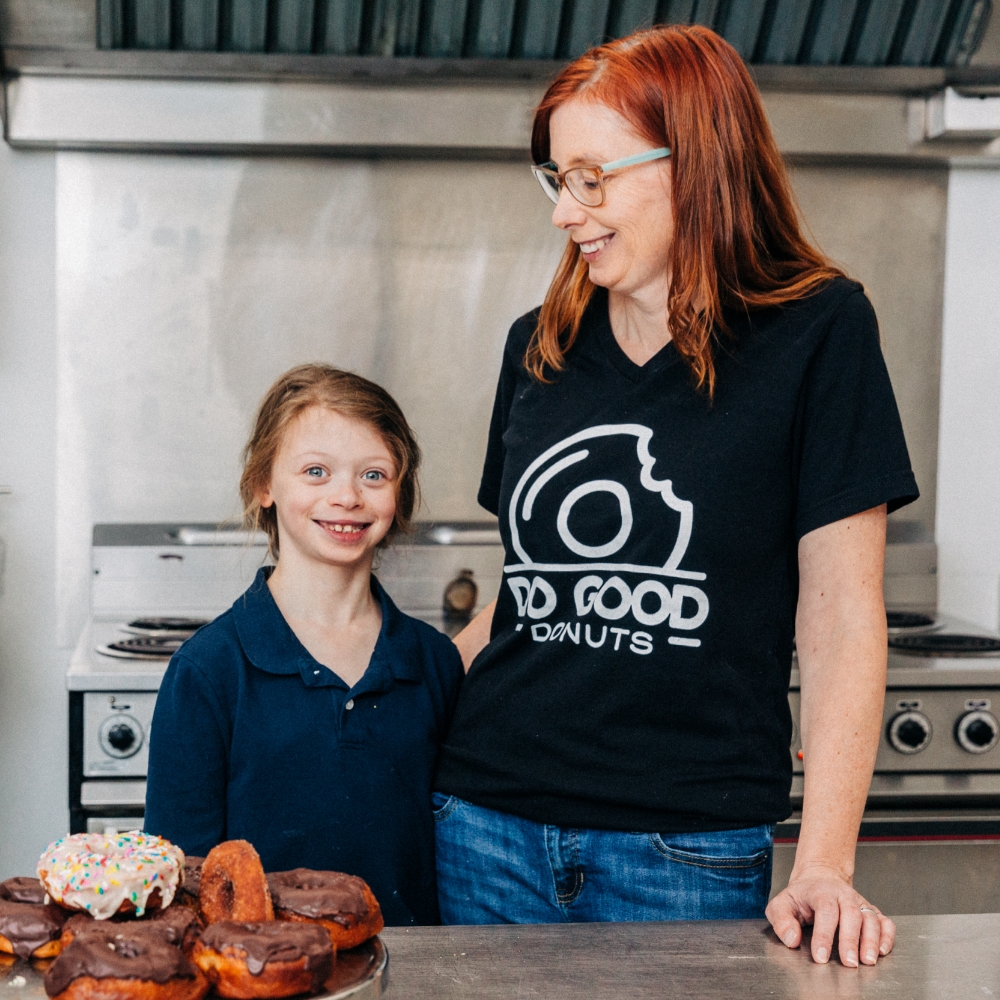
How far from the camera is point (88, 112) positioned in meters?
2.21

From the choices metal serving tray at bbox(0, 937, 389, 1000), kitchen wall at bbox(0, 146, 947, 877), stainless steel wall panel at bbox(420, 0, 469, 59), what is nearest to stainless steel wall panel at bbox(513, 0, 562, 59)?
stainless steel wall panel at bbox(420, 0, 469, 59)

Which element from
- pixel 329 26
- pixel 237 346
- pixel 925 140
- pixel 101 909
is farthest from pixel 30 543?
pixel 925 140

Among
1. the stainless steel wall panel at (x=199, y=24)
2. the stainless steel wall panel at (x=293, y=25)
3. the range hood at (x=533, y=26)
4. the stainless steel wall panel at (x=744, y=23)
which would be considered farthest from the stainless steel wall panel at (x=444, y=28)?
the stainless steel wall panel at (x=744, y=23)

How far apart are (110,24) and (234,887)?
179 centimetres

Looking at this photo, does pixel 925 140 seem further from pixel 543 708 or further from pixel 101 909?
pixel 101 909

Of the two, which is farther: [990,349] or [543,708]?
[990,349]

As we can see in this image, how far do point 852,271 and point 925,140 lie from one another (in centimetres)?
28

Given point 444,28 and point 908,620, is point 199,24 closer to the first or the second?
point 444,28

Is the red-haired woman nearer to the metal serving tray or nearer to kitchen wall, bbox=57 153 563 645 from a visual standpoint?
the metal serving tray

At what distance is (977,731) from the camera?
194 cm

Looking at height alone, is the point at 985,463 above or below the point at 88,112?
below

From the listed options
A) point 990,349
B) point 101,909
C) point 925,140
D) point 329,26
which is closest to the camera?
point 101,909

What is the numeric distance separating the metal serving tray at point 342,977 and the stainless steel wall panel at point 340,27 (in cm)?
180

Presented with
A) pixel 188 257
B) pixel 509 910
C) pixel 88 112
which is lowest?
pixel 509 910
